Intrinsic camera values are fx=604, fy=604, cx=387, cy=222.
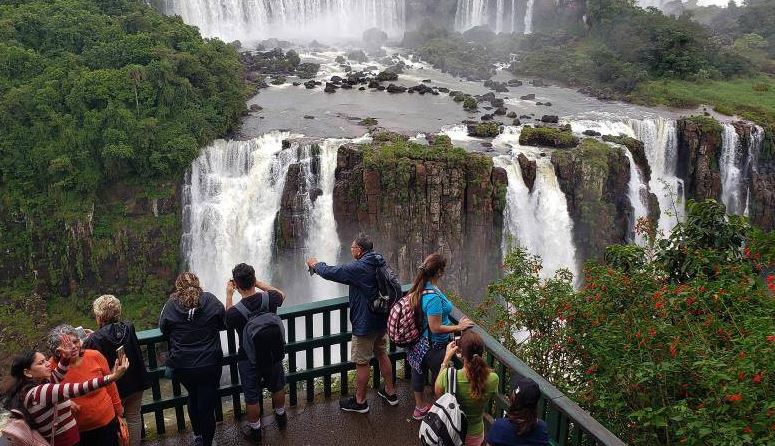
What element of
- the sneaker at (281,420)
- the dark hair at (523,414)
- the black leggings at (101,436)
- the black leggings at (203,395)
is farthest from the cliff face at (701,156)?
the black leggings at (101,436)

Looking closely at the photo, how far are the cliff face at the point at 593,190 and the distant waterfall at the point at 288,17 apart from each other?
92.6ft

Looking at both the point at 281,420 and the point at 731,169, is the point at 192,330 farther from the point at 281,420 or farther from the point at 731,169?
the point at 731,169

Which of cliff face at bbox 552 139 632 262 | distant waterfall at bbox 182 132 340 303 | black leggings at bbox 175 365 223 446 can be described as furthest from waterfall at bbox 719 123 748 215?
black leggings at bbox 175 365 223 446

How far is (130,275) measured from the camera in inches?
836

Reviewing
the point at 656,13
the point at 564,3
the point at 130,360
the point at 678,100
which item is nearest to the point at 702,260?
the point at 130,360

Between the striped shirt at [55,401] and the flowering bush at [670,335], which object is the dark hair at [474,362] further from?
the striped shirt at [55,401]

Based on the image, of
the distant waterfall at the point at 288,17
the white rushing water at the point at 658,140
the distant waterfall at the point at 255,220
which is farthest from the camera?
the distant waterfall at the point at 288,17

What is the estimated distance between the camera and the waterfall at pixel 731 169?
2556 centimetres

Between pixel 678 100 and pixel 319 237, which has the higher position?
pixel 678 100

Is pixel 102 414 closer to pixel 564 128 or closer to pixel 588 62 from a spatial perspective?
pixel 564 128

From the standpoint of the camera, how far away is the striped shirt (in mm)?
3881

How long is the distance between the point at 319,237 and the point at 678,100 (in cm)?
2112

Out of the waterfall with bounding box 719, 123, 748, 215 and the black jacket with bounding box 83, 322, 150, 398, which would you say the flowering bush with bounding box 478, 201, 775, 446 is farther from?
the waterfall with bounding box 719, 123, 748, 215

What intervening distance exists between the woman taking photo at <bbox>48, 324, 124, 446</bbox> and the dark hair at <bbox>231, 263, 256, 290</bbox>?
1.11 meters
